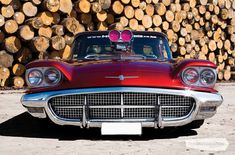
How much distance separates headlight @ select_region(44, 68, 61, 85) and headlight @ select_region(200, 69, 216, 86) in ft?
4.02

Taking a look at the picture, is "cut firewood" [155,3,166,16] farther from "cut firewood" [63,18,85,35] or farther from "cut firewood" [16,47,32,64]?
"cut firewood" [16,47,32,64]

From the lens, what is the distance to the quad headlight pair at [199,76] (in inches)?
156

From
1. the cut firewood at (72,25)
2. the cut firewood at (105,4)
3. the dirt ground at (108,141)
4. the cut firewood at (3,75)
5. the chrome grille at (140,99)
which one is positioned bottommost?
the cut firewood at (3,75)

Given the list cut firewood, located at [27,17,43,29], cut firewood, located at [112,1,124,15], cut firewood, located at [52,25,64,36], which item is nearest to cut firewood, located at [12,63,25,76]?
cut firewood, located at [27,17,43,29]

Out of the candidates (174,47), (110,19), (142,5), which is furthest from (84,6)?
(174,47)

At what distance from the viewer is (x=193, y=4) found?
12.2 m

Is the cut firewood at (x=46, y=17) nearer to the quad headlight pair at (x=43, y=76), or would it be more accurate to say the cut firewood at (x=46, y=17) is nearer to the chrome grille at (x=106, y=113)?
the quad headlight pair at (x=43, y=76)

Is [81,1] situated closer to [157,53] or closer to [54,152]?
[157,53]

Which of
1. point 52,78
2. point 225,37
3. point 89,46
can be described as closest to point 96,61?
point 52,78

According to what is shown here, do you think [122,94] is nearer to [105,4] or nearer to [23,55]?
[23,55]

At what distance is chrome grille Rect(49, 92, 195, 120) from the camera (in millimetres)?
3811

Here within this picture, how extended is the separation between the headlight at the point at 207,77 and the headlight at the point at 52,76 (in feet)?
Answer: 4.02

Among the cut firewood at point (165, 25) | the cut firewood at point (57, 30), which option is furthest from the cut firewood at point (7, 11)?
the cut firewood at point (165, 25)

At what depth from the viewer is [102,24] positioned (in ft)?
34.1
